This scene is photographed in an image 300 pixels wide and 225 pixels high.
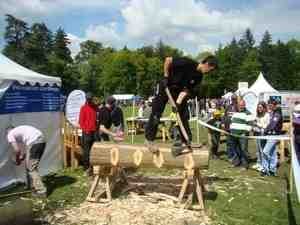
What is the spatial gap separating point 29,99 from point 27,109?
0.75 feet

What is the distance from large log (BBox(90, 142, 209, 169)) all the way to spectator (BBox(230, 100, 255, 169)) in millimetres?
4026

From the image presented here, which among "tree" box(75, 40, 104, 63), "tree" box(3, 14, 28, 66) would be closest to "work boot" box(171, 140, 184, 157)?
"tree" box(3, 14, 28, 66)

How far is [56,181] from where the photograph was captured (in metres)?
9.98

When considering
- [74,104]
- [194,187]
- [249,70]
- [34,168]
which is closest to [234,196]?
[194,187]

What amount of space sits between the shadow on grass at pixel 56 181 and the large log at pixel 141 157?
1.66 m

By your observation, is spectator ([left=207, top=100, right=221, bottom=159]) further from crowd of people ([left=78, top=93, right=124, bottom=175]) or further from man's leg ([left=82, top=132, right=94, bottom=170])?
man's leg ([left=82, top=132, right=94, bottom=170])

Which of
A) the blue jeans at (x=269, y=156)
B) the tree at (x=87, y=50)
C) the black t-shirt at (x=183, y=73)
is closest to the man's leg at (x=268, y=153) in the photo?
the blue jeans at (x=269, y=156)

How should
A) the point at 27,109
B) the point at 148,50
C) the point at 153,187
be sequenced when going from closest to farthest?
the point at 153,187 < the point at 27,109 < the point at 148,50

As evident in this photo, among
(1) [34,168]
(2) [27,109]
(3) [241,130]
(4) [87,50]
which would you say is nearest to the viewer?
(1) [34,168]

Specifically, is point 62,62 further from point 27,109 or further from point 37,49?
point 27,109

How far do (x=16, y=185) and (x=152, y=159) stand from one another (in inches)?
140

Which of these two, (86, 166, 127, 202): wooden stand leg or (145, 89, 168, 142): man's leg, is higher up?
(145, 89, 168, 142): man's leg

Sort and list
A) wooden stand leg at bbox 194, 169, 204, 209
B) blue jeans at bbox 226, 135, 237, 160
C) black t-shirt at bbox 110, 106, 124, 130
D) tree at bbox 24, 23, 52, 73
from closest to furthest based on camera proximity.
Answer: wooden stand leg at bbox 194, 169, 204, 209
black t-shirt at bbox 110, 106, 124, 130
blue jeans at bbox 226, 135, 237, 160
tree at bbox 24, 23, 52, 73

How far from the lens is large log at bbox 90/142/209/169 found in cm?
758
